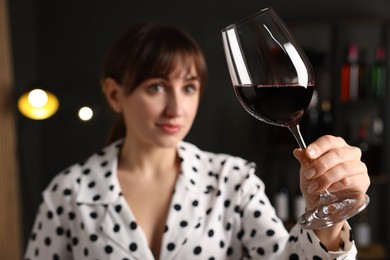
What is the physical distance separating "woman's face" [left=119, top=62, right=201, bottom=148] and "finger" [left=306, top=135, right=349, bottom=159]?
1.91ft

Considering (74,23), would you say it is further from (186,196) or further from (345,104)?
(186,196)

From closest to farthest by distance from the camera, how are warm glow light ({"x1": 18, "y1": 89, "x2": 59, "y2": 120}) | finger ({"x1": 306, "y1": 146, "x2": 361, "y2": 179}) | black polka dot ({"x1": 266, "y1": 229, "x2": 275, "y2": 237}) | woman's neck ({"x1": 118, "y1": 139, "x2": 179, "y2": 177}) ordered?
finger ({"x1": 306, "y1": 146, "x2": 361, "y2": 179}) < black polka dot ({"x1": 266, "y1": 229, "x2": 275, "y2": 237}) < woman's neck ({"x1": 118, "y1": 139, "x2": 179, "y2": 177}) < warm glow light ({"x1": 18, "y1": 89, "x2": 59, "y2": 120})

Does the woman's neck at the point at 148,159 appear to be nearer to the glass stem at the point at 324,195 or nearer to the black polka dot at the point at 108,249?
the black polka dot at the point at 108,249

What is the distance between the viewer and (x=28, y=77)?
12.5 ft

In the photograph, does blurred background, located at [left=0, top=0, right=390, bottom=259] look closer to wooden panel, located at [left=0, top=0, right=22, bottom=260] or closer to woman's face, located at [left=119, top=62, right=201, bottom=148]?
wooden panel, located at [left=0, top=0, right=22, bottom=260]

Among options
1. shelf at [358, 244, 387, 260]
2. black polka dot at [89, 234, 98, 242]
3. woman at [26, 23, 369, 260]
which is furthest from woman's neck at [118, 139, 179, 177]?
shelf at [358, 244, 387, 260]

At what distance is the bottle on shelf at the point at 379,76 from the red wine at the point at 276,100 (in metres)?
2.64

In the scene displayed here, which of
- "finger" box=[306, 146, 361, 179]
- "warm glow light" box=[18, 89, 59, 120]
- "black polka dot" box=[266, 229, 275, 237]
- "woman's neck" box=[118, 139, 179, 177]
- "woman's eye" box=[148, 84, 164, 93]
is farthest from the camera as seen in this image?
"warm glow light" box=[18, 89, 59, 120]

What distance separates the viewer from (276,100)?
2.82 ft

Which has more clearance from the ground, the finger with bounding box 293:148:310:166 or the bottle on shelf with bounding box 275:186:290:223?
the finger with bounding box 293:148:310:166

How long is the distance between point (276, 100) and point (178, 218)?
68cm

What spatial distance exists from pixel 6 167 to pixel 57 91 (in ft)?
2.39

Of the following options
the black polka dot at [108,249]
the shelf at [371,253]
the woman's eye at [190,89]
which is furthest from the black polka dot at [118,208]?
the shelf at [371,253]

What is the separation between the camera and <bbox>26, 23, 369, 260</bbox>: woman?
142 cm
